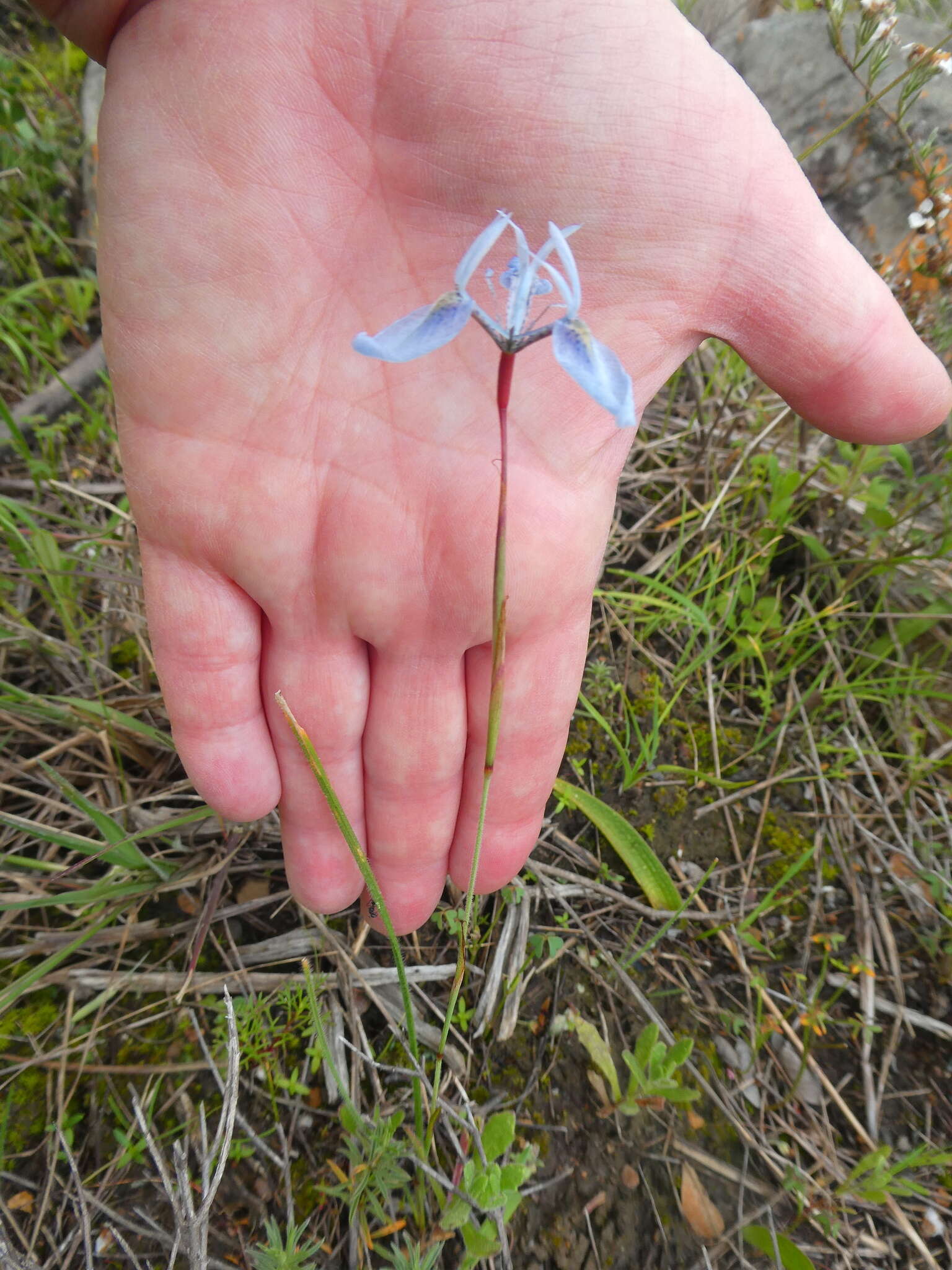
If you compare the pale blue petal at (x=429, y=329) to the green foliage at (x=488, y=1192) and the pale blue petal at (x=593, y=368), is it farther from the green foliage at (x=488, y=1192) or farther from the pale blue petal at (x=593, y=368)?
the green foliage at (x=488, y=1192)

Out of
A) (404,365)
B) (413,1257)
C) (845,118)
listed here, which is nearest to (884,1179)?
(413,1257)

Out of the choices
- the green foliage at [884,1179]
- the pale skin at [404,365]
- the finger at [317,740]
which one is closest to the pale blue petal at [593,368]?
the pale skin at [404,365]

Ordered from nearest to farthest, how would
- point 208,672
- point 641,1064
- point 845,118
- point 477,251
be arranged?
point 477,251 < point 641,1064 < point 208,672 < point 845,118

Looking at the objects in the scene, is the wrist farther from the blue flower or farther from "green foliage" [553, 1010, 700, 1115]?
"green foliage" [553, 1010, 700, 1115]

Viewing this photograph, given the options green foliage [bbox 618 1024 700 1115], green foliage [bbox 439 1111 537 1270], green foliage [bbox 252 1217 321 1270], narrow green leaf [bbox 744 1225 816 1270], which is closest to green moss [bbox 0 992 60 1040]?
green foliage [bbox 252 1217 321 1270]

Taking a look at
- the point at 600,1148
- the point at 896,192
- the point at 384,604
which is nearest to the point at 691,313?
the point at 384,604

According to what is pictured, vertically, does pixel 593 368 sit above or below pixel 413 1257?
above

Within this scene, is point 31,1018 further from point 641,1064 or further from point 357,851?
point 641,1064
